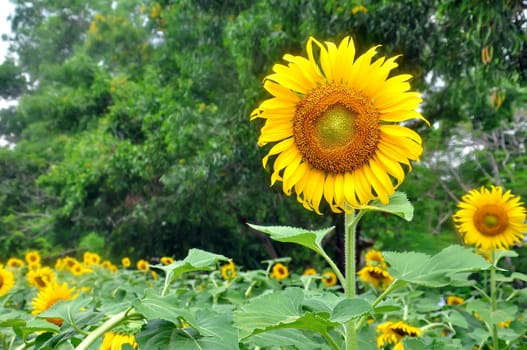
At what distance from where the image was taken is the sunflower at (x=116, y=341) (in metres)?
0.82

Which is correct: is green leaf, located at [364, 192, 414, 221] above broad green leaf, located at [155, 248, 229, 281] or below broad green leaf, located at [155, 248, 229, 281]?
above

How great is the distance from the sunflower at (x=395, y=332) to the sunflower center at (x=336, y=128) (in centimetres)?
69

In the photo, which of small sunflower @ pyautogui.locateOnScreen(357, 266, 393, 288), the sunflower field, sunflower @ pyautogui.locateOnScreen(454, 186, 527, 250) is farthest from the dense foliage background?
sunflower @ pyautogui.locateOnScreen(454, 186, 527, 250)

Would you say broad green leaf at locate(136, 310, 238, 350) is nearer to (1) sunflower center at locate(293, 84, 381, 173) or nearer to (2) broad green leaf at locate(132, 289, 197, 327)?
(2) broad green leaf at locate(132, 289, 197, 327)

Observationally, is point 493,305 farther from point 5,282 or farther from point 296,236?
point 5,282

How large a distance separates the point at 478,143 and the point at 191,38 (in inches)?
164

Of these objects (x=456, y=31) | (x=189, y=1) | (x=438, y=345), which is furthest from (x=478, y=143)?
(x=438, y=345)

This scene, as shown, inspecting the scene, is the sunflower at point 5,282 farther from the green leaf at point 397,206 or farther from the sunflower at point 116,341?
the green leaf at point 397,206

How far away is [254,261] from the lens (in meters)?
6.76

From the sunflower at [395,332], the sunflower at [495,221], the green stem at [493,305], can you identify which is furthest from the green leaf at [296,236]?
the sunflower at [495,221]

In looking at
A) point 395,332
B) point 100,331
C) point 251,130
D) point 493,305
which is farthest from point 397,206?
point 251,130

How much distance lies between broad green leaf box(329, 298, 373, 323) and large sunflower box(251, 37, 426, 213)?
0.19 meters

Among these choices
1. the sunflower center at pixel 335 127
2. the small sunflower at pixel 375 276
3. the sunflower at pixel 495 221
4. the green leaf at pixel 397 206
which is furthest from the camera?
the small sunflower at pixel 375 276

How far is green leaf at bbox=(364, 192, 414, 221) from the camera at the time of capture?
0.77 meters
